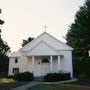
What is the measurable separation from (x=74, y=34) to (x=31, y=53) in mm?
13925

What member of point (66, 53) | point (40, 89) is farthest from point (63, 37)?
point (40, 89)

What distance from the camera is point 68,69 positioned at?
35125mm

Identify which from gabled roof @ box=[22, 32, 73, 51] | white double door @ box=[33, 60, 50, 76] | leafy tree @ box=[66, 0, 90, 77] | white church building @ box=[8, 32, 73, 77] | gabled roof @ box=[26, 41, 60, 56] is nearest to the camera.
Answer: gabled roof @ box=[26, 41, 60, 56]

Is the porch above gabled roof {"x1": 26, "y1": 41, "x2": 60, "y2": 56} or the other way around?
the other way around

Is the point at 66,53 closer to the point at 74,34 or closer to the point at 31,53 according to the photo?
Answer: the point at 31,53

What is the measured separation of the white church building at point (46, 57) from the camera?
111 feet

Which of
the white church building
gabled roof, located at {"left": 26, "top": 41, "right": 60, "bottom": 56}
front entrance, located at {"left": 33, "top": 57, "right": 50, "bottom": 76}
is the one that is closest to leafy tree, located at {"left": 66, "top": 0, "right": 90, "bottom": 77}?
the white church building

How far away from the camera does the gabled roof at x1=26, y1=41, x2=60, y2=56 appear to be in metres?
33.6

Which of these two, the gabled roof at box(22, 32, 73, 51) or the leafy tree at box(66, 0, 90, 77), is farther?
the leafy tree at box(66, 0, 90, 77)

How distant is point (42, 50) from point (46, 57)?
2244 millimetres

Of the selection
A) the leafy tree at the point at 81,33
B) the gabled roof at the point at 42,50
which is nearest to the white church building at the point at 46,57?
the gabled roof at the point at 42,50

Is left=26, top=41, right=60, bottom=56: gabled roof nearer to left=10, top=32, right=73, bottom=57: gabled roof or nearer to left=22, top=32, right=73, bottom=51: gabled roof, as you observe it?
left=10, top=32, right=73, bottom=57: gabled roof

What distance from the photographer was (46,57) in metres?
35.7

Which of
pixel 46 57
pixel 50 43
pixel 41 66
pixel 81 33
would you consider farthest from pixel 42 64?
pixel 81 33
